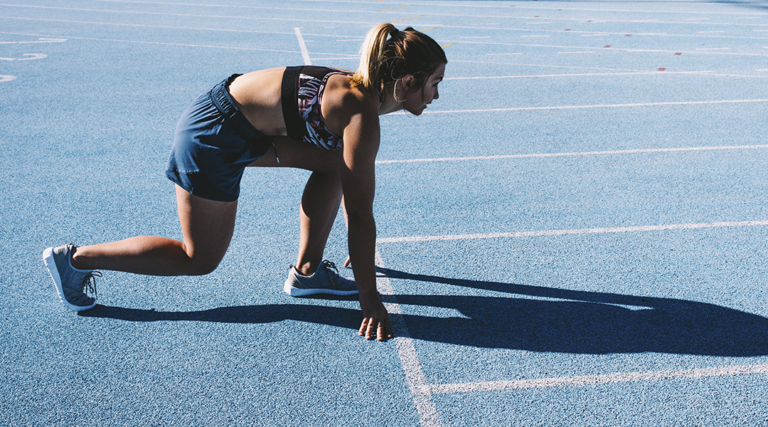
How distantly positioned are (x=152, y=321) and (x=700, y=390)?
9.02 ft

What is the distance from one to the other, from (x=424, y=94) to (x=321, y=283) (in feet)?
4.28

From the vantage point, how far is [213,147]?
2789 mm

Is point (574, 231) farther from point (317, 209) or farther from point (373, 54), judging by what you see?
point (373, 54)

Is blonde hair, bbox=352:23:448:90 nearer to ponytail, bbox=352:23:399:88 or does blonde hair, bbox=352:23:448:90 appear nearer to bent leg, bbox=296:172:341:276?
ponytail, bbox=352:23:399:88

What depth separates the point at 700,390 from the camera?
2.76 m

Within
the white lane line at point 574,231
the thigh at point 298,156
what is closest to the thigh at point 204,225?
the thigh at point 298,156

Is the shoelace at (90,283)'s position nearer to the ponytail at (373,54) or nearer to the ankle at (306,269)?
the ankle at (306,269)

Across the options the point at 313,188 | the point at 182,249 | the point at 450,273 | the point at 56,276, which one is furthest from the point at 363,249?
the point at 56,276

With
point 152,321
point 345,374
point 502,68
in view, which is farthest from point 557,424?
point 502,68

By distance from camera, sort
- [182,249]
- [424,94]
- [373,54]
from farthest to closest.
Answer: [182,249], [424,94], [373,54]

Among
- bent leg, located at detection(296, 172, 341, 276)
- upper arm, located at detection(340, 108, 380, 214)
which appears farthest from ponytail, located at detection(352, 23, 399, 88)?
bent leg, located at detection(296, 172, 341, 276)

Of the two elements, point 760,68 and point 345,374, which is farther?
point 760,68

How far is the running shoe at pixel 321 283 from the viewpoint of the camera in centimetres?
346

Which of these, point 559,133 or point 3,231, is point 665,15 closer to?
point 559,133
